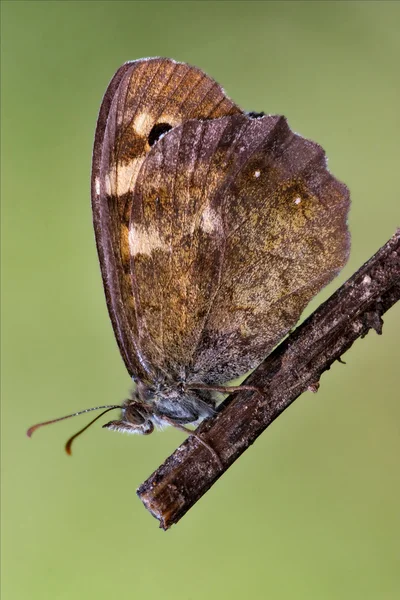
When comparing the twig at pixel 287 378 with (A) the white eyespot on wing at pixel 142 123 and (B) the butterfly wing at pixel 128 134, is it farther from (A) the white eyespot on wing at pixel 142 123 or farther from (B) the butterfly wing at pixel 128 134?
(A) the white eyespot on wing at pixel 142 123

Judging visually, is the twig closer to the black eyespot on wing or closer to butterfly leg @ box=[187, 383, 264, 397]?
butterfly leg @ box=[187, 383, 264, 397]

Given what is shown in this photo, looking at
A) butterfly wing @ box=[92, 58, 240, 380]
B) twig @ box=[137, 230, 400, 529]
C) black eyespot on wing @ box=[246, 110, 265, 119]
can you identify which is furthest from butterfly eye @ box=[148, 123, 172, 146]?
twig @ box=[137, 230, 400, 529]

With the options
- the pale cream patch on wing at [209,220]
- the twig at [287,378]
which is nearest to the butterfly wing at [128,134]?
the pale cream patch on wing at [209,220]

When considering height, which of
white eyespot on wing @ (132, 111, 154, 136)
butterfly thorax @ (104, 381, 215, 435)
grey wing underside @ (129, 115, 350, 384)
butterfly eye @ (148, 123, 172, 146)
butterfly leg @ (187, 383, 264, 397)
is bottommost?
butterfly leg @ (187, 383, 264, 397)

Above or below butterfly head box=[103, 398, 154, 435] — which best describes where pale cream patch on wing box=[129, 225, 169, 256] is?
above

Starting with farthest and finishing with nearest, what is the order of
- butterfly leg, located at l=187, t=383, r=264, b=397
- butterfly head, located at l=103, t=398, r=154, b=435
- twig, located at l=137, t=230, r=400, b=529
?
1. butterfly head, located at l=103, t=398, r=154, b=435
2. butterfly leg, located at l=187, t=383, r=264, b=397
3. twig, located at l=137, t=230, r=400, b=529

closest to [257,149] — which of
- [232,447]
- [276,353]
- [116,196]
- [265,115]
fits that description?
[265,115]

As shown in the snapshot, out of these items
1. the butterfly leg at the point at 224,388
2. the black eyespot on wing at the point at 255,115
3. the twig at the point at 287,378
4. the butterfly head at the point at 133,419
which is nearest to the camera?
the twig at the point at 287,378

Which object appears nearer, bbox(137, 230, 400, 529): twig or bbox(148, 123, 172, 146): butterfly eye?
bbox(137, 230, 400, 529): twig
